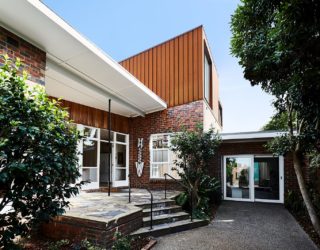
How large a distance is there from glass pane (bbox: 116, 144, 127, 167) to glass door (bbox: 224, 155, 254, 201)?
15.9 feet

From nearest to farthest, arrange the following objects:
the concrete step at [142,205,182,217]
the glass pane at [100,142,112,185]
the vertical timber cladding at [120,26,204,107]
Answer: the concrete step at [142,205,182,217], the vertical timber cladding at [120,26,204,107], the glass pane at [100,142,112,185]

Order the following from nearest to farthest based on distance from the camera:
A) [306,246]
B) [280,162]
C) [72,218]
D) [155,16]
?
[72,218] → [306,246] → [280,162] → [155,16]

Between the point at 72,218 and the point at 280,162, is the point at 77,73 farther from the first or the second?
the point at 280,162

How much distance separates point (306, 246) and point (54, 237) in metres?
5.10

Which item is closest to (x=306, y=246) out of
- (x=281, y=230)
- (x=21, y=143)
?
(x=281, y=230)

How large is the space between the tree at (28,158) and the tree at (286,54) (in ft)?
11.3

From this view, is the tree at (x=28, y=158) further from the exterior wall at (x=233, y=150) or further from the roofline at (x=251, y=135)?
the exterior wall at (x=233, y=150)

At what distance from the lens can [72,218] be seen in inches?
178

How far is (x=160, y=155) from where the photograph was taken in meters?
11.1

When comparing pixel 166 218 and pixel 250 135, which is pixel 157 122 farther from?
pixel 166 218

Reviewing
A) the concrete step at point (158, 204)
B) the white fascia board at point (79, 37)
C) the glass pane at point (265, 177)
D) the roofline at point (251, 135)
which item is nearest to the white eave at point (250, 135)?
the roofline at point (251, 135)

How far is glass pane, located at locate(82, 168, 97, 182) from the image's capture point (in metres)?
9.70

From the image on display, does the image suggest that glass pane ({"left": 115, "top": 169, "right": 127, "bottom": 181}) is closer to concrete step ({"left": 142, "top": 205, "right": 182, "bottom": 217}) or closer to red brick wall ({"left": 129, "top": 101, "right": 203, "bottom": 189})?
red brick wall ({"left": 129, "top": 101, "right": 203, "bottom": 189})

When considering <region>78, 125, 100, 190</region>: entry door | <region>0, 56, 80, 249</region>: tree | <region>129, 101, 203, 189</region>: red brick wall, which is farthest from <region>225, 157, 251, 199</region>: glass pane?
<region>0, 56, 80, 249</region>: tree
